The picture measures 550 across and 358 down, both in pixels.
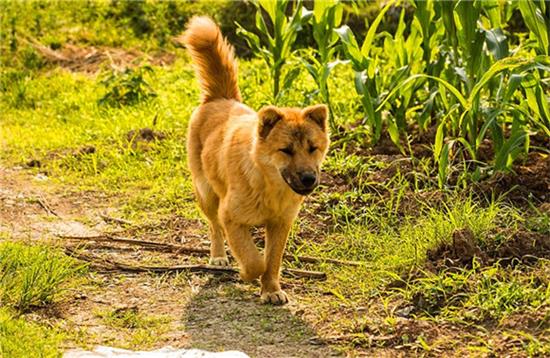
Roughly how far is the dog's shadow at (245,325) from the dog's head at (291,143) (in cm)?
76

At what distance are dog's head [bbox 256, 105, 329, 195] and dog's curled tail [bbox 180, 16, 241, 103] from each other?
3.99 feet

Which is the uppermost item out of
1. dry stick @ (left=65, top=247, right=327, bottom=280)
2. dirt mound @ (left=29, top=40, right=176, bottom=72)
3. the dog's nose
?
the dog's nose

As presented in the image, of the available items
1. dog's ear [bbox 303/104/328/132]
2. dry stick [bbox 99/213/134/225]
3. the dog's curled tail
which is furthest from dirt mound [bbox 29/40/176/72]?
dog's ear [bbox 303/104/328/132]

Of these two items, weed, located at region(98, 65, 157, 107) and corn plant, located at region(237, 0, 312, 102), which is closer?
corn plant, located at region(237, 0, 312, 102)

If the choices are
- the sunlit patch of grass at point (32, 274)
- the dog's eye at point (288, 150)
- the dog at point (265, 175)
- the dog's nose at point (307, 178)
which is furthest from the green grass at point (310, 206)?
the dog's eye at point (288, 150)

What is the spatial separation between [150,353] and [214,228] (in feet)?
6.51

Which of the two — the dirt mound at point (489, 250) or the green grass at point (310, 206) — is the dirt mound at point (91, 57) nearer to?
the green grass at point (310, 206)

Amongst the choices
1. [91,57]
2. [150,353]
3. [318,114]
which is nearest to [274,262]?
[318,114]

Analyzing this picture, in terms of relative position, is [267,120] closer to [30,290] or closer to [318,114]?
[318,114]

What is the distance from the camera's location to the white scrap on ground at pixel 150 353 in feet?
16.1

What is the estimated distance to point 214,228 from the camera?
273 inches

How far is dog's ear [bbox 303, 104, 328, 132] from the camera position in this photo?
621cm

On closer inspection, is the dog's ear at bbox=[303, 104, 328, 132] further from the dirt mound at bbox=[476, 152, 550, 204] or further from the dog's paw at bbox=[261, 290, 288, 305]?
the dirt mound at bbox=[476, 152, 550, 204]

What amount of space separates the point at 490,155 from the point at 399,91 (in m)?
0.87
